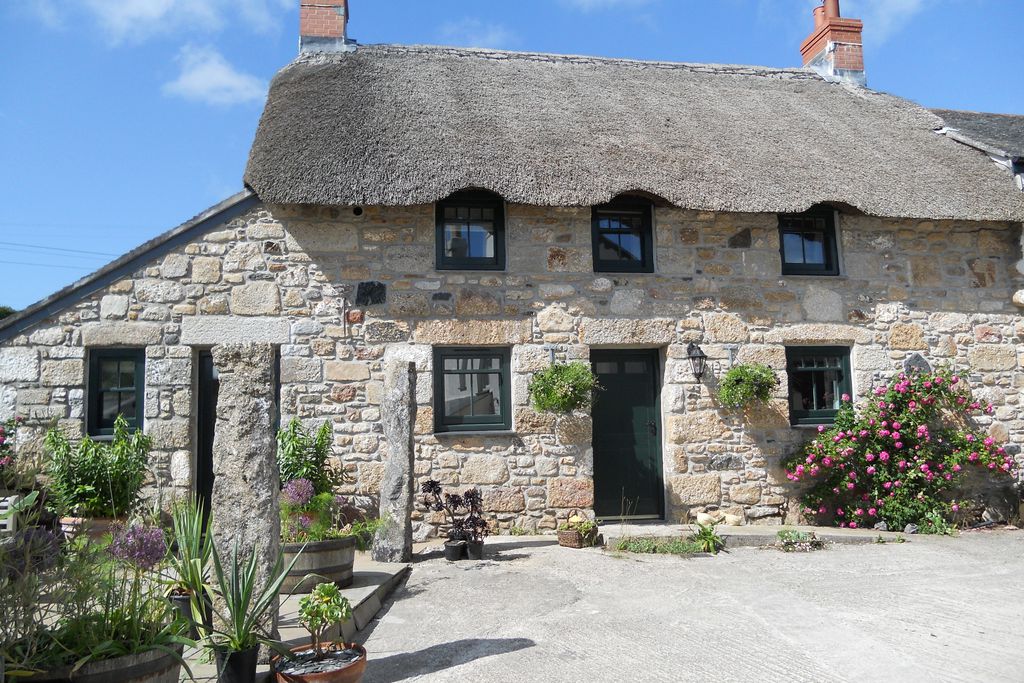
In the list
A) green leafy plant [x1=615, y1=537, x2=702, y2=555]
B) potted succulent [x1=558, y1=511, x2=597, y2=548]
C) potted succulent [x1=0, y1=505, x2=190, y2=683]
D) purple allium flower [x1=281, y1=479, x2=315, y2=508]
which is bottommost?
green leafy plant [x1=615, y1=537, x2=702, y2=555]

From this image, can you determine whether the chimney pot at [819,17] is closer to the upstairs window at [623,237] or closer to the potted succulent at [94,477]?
the upstairs window at [623,237]

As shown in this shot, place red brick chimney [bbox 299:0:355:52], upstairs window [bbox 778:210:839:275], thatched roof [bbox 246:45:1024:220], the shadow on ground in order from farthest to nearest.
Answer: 1. red brick chimney [bbox 299:0:355:52]
2. upstairs window [bbox 778:210:839:275]
3. thatched roof [bbox 246:45:1024:220]
4. the shadow on ground

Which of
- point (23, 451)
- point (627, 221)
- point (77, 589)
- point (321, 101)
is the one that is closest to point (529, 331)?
point (627, 221)

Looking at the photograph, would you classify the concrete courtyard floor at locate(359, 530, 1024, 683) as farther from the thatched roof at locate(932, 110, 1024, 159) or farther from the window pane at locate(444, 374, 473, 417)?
the thatched roof at locate(932, 110, 1024, 159)

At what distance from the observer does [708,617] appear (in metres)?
4.76

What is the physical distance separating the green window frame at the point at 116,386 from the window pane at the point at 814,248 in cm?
694

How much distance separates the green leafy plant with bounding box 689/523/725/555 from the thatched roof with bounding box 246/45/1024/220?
316 centimetres

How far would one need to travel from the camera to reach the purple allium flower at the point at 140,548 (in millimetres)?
3752

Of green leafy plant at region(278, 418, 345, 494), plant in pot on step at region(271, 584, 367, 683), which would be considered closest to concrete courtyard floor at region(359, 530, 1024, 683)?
plant in pot on step at region(271, 584, 367, 683)

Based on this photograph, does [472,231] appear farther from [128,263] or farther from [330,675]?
[330,675]

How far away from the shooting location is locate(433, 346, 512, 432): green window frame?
299 inches

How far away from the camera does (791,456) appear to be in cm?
800

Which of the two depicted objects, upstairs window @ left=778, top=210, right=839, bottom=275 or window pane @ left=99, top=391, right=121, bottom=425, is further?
upstairs window @ left=778, top=210, right=839, bottom=275

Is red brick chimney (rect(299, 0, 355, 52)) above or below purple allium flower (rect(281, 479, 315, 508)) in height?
above
